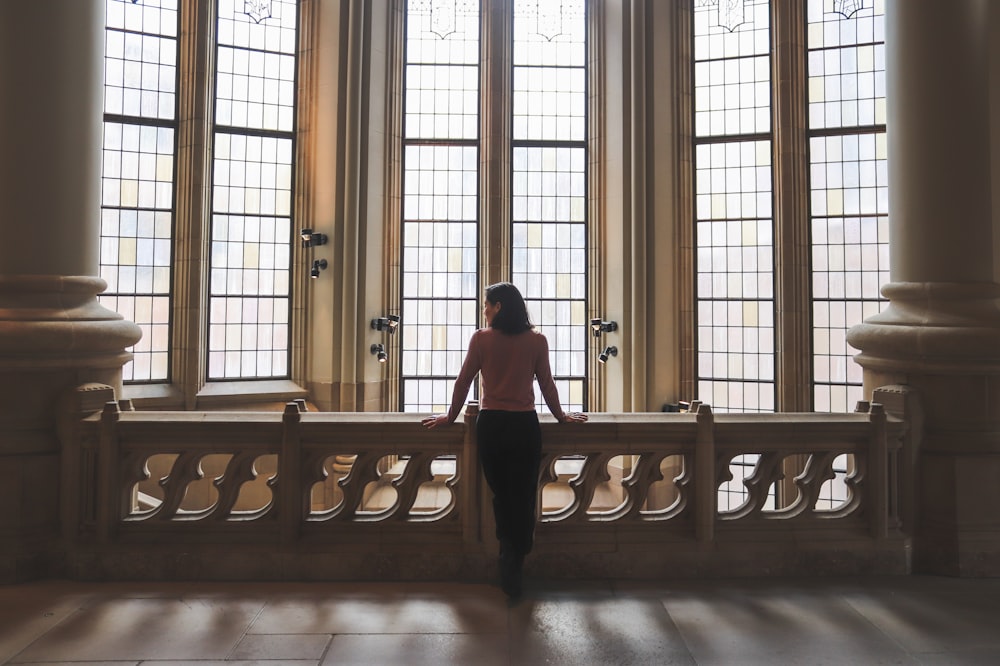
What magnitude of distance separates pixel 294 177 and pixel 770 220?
6.07 m

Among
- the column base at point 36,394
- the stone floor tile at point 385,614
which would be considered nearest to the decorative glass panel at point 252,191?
the column base at point 36,394

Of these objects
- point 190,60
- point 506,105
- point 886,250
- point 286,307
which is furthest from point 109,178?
point 886,250

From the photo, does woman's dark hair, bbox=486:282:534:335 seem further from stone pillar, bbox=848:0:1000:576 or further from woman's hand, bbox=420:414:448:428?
stone pillar, bbox=848:0:1000:576

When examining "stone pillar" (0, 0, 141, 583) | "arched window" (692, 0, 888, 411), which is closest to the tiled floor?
"stone pillar" (0, 0, 141, 583)

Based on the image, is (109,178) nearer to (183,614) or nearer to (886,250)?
(183,614)

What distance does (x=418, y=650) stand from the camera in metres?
2.74

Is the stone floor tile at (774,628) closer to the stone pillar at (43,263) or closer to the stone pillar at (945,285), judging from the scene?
the stone pillar at (945,285)

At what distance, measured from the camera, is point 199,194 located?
8.70 m

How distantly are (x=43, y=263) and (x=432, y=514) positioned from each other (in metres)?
2.37

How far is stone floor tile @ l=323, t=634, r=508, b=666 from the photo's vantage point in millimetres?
2646

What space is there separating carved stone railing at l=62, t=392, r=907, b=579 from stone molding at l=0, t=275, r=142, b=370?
0.35m

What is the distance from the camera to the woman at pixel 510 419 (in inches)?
128

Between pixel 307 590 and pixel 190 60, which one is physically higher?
pixel 190 60

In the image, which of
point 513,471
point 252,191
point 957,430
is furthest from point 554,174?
point 513,471
